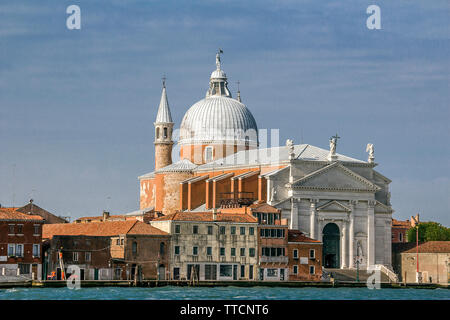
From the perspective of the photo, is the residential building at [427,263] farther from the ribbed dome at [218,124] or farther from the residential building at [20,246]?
the residential building at [20,246]

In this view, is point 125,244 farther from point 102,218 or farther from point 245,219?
point 102,218

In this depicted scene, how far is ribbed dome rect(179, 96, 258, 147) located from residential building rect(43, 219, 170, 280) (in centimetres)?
2329

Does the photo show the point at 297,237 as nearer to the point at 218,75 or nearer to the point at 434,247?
the point at 434,247

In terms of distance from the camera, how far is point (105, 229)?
7281 cm

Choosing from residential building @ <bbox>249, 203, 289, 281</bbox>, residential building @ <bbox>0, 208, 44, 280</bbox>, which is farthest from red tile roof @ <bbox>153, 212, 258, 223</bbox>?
residential building @ <bbox>0, 208, 44, 280</bbox>

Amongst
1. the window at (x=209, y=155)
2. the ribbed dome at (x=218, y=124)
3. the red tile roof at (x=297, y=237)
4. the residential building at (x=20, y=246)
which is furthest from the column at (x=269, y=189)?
the residential building at (x=20, y=246)

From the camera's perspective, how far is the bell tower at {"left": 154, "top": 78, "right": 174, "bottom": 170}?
3676 inches

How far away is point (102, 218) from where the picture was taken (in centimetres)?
8869

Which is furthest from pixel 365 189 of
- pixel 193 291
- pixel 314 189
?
pixel 193 291

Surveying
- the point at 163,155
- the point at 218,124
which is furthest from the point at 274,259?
the point at 218,124

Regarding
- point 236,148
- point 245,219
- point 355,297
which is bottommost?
point 355,297

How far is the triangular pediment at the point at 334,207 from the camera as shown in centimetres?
7912

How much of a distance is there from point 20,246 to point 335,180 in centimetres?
2234

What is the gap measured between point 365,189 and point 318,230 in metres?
4.53
